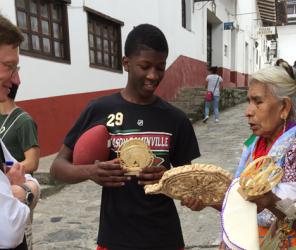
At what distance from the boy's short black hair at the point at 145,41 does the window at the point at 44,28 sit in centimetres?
470

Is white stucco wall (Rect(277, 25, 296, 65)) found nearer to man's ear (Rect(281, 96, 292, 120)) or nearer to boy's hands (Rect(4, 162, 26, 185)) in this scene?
man's ear (Rect(281, 96, 292, 120))

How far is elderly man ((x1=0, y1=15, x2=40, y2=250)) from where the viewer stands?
135 cm

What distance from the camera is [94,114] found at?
1.88 m

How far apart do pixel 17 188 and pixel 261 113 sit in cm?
142

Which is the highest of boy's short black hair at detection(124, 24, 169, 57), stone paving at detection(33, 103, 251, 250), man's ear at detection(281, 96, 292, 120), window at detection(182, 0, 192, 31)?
window at detection(182, 0, 192, 31)

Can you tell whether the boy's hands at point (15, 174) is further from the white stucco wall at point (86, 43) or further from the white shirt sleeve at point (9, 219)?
the white stucco wall at point (86, 43)

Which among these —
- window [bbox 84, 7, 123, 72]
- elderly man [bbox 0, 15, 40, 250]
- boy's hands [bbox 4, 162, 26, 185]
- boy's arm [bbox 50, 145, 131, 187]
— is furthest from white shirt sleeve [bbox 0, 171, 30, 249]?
window [bbox 84, 7, 123, 72]

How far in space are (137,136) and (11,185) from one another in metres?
0.73

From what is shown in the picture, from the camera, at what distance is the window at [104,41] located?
805 cm

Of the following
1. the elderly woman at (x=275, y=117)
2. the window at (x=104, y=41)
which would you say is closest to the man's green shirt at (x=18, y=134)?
the elderly woman at (x=275, y=117)

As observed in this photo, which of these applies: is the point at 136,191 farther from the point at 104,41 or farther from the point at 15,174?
the point at 104,41

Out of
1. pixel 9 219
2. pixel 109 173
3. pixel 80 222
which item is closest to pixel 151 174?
pixel 109 173

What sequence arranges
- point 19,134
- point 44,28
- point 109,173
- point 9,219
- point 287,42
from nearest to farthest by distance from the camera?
point 9,219
point 109,173
point 19,134
point 44,28
point 287,42

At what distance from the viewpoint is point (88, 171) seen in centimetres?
170
